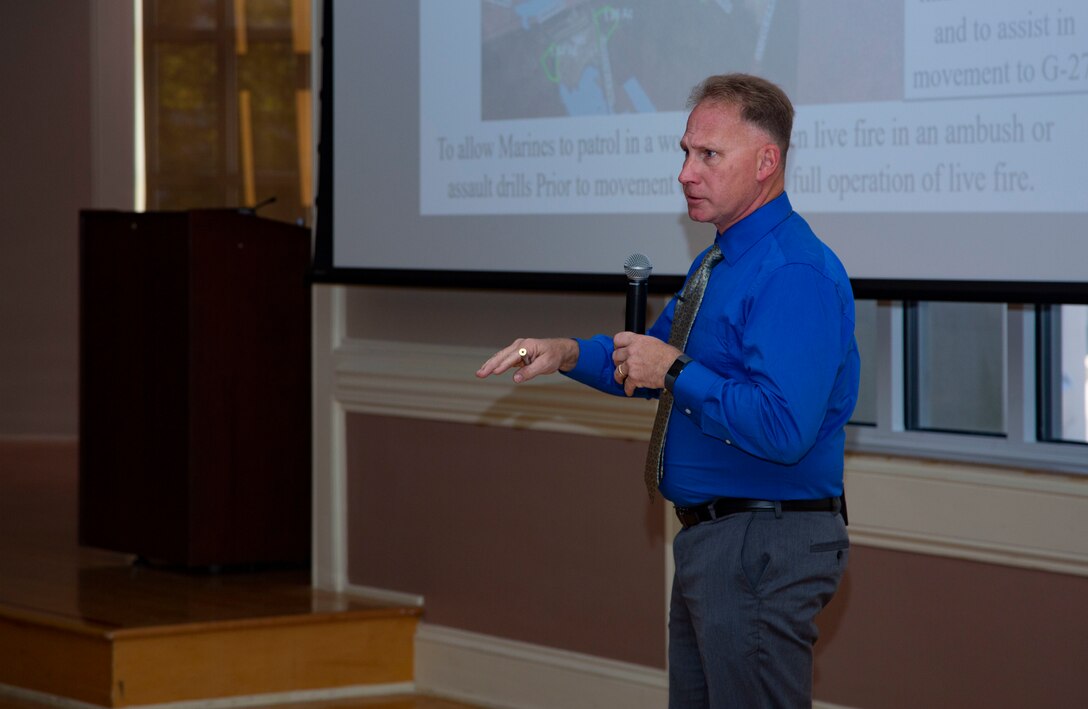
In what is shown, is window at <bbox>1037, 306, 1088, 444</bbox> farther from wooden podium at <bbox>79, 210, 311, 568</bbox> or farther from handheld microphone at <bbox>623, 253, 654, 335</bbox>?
wooden podium at <bbox>79, 210, 311, 568</bbox>

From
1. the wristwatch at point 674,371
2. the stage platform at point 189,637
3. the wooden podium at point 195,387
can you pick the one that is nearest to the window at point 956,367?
the wristwatch at point 674,371

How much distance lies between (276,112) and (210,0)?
673 mm

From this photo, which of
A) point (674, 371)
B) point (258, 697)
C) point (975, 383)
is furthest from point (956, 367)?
point (258, 697)

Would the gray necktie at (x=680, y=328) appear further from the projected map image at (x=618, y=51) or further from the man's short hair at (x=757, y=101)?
the projected map image at (x=618, y=51)

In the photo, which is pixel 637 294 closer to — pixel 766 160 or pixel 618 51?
pixel 766 160

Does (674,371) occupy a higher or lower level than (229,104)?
lower

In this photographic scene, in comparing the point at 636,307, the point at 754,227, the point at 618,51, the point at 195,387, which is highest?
the point at 618,51

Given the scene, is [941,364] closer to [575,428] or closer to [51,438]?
[575,428]

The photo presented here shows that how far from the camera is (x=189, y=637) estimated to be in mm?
3918

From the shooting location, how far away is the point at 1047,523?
3008 mm

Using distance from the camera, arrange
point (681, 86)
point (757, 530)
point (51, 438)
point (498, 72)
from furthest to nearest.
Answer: point (51, 438) < point (498, 72) < point (681, 86) < point (757, 530)

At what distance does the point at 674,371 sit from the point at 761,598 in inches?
15.1

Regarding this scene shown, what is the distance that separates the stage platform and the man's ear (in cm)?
244

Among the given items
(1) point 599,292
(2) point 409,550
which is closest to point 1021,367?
(1) point 599,292
